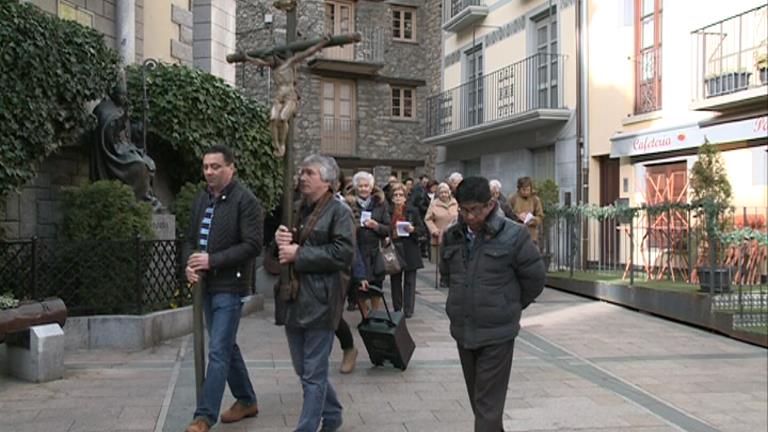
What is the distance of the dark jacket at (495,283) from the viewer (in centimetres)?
423

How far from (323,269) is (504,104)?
1587 cm

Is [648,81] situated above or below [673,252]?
above

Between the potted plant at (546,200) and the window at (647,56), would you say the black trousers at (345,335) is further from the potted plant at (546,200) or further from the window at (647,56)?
the window at (647,56)

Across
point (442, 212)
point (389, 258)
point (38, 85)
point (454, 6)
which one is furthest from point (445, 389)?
point (454, 6)

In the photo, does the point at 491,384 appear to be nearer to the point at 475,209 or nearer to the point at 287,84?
the point at 475,209

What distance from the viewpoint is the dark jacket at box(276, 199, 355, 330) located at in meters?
4.55

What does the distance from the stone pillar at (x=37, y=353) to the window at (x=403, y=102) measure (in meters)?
23.7

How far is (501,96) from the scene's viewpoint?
65.4 ft

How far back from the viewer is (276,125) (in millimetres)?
4547

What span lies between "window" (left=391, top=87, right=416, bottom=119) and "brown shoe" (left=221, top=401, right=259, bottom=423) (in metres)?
24.6

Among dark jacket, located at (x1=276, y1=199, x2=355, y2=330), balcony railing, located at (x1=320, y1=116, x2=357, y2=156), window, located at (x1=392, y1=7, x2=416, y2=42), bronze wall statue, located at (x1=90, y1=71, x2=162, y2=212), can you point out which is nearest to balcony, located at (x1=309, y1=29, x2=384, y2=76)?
window, located at (x1=392, y1=7, x2=416, y2=42)

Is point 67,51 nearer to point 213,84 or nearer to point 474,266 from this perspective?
point 213,84

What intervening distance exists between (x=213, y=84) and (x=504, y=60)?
36.5 ft

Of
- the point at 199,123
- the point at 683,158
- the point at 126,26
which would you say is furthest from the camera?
the point at 683,158
